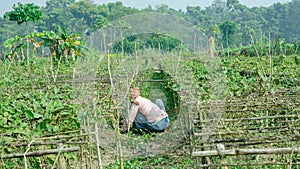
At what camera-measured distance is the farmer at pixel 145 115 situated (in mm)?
6566

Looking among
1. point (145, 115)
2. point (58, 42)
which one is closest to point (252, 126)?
point (145, 115)

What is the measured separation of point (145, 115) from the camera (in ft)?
21.7

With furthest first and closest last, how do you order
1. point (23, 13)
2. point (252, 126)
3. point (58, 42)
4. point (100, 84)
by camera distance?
point (23, 13)
point (58, 42)
point (100, 84)
point (252, 126)

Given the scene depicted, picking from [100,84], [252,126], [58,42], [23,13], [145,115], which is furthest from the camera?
[23,13]

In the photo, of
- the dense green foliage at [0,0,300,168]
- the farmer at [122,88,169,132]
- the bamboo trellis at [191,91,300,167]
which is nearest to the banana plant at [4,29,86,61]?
the dense green foliage at [0,0,300,168]

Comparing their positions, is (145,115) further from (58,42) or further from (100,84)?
(58,42)

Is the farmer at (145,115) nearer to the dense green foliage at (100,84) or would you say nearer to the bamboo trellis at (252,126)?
the dense green foliage at (100,84)

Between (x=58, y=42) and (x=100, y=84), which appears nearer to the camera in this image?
(x=100, y=84)

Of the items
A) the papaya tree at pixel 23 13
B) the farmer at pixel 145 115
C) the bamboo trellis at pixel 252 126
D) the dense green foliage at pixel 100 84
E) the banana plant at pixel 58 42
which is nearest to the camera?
the bamboo trellis at pixel 252 126

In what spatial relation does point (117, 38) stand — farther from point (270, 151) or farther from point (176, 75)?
point (270, 151)

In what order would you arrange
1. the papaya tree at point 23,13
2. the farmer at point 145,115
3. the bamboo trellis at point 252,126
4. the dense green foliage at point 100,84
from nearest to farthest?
the bamboo trellis at point 252,126
the dense green foliage at point 100,84
the farmer at point 145,115
the papaya tree at point 23,13

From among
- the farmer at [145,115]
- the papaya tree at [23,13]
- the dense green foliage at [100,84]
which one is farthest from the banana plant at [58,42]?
the farmer at [145,115]

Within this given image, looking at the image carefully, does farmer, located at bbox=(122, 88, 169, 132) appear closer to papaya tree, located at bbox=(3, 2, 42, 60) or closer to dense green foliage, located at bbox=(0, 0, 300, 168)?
dense green foliage, located at bbox=(0, 0, 300, 168)

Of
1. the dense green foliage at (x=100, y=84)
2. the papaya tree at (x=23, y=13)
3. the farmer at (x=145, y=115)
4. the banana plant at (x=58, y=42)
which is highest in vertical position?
the papaya tree at (x=23, y=13)
